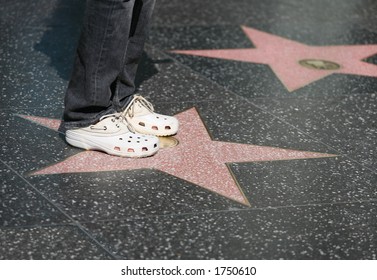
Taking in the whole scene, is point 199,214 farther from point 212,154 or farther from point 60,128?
point 60,128

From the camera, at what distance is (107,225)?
9.63ft

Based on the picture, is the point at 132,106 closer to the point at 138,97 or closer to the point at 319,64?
the point at 138,97

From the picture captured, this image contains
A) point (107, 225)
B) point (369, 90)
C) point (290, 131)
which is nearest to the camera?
point (107, 225)

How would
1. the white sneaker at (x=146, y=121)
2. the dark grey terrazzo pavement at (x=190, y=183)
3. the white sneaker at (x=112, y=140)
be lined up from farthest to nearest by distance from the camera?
the white sneaker at (x=146, y=121) < the white sneaker at (x=112, y=140) < the dark grey terrazzo pavement at (x=190, y=183)

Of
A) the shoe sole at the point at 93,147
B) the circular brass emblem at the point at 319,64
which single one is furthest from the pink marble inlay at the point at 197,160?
the circular brass emblem at the point at 319,64

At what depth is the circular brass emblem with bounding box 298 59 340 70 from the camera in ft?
15.5

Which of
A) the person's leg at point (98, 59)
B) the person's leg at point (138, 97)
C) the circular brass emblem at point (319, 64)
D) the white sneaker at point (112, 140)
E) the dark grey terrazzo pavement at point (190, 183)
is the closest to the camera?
the dark grey terrazzo pavement at point (190, 183)

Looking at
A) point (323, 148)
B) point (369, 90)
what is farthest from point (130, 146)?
point (369, 90)

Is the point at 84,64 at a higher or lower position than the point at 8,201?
higher

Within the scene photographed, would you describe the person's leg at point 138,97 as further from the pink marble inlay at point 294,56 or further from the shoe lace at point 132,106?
the pink marble inlay at point 294,56

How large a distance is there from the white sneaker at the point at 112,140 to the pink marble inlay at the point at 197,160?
0.09 feet

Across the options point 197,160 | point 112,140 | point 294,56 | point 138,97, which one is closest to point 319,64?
point 294,56

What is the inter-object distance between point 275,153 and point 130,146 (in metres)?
0.60

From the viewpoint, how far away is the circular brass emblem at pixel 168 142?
11.8ft
